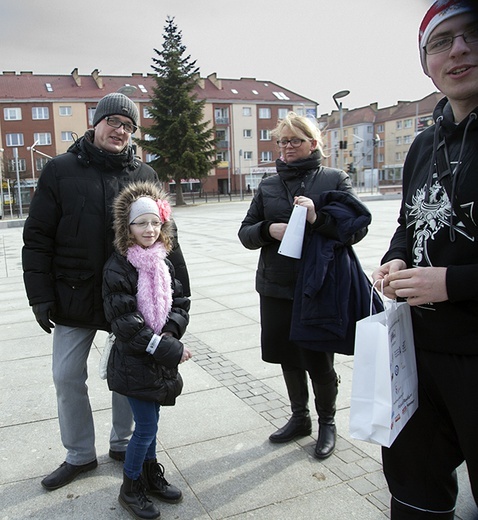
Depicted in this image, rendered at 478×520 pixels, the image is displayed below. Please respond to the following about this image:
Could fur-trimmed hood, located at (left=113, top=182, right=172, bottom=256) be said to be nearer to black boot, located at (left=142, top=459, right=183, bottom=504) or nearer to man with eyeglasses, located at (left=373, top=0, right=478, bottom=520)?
black boot, located at (left=142, top=459, right=183, bottom=504)

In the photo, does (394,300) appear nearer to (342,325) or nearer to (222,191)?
(342,325)

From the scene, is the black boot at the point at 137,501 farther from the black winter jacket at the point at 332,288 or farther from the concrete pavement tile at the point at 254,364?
the concrete pavement tile at the point at 254,364

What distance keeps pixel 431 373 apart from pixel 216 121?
65.0m

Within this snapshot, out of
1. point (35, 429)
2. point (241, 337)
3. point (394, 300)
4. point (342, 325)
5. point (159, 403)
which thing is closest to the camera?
point (394, 300)

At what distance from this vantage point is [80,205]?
2990 mm

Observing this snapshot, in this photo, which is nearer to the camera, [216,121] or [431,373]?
[431,373]

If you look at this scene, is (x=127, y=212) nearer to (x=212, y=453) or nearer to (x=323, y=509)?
(x=212, y=453)

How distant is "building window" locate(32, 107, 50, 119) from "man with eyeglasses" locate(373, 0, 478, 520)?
60871mm

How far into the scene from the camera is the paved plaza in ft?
9.01

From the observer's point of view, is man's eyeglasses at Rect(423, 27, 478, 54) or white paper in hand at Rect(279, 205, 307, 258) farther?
white paper in hand at Rect(279, 205, 307, 258)

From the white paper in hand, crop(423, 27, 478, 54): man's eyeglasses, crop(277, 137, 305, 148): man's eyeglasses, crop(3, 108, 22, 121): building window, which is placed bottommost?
the white paper in hand

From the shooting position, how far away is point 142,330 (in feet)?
8.57

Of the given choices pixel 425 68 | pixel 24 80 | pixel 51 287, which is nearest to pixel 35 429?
pixel 51 287

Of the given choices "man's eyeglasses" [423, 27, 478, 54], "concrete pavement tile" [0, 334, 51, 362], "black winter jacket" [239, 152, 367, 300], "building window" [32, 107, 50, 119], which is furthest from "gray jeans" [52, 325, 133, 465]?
"building window" [32, 107, 50, 119]
